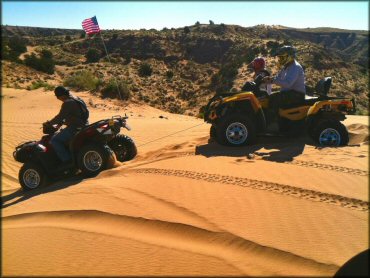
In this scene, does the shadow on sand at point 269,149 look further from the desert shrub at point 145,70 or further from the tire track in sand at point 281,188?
the desert shrub at point 145,70

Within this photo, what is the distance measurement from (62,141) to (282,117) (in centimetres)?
432

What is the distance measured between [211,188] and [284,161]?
1.70m

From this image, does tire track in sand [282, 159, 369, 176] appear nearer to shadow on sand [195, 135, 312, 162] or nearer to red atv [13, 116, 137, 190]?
shadow on sand [195, 135, 312, 162]

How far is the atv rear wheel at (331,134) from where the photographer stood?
7.62 meters

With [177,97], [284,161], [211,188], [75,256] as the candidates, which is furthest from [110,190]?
[177,97]

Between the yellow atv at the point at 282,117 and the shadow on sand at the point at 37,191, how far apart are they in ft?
9.56

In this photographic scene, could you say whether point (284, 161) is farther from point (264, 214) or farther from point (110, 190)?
point (110, 190)

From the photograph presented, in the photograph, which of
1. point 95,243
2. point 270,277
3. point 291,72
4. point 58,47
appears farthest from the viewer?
point 58,47

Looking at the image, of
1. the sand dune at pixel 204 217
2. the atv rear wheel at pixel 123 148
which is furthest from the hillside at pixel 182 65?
the sand dune at pixel 204 217

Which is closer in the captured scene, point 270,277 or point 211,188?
point 270,277

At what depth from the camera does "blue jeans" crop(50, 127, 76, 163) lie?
761 cm

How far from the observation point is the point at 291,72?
7812 mm

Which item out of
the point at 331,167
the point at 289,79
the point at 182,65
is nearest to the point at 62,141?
the point at 289,79

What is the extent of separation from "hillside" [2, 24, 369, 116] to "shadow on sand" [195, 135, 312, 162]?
53.8 ft
